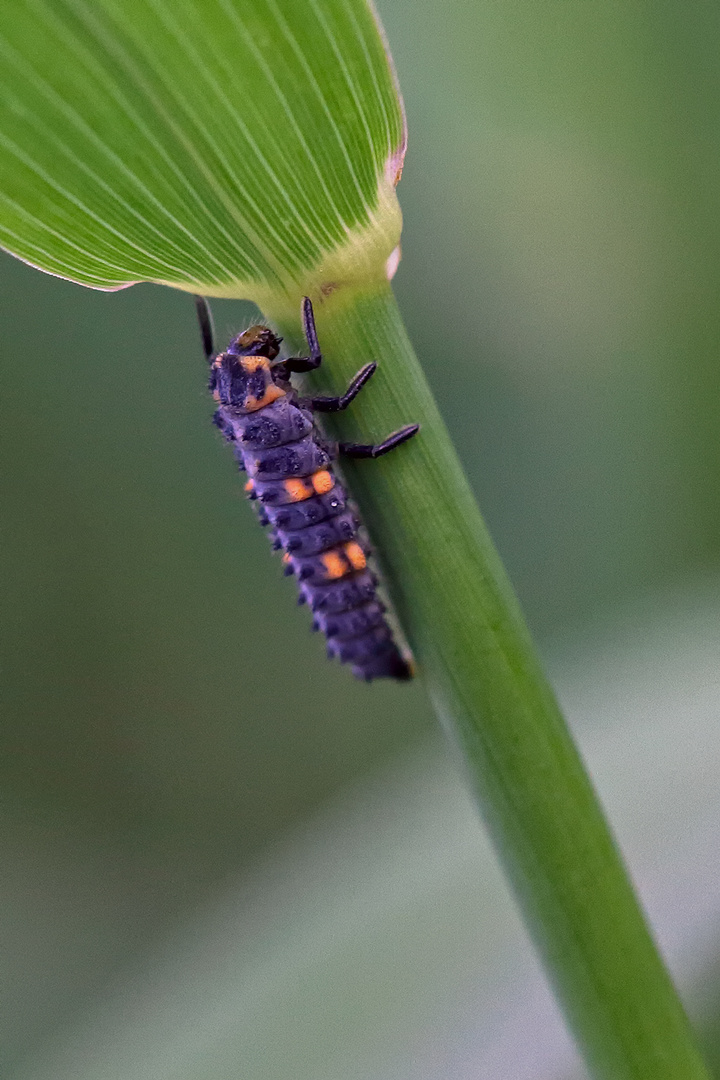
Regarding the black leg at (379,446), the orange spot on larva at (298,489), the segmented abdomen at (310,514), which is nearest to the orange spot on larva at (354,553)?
the segmented abdomen at (310,514)

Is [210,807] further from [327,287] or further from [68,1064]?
[327,287]

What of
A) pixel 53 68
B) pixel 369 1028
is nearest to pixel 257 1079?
pixel 369 1028

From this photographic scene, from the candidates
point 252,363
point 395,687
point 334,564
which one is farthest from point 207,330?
point 395,687

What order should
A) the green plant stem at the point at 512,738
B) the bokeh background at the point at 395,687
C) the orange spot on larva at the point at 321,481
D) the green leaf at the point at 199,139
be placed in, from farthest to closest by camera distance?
the bokeh background at the point at 395,687, the orange spot on larva at the point at 321,481, the green plant stem at the point at 512,738, the green leaf at the point at 199,139

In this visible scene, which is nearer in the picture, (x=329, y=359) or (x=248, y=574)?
(x=329, y=359)

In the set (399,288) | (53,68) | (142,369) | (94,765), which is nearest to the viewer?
(53,68)

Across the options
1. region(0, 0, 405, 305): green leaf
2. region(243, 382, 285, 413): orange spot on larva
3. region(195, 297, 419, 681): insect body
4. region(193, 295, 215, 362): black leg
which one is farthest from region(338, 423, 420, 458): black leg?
region(193, 295, 215, 362): black leg

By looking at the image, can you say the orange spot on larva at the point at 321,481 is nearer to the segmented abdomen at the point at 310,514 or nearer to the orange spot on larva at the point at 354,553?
the segmented abdomen at the point at 310,514

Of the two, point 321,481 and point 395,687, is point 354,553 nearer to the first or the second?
point 321,481

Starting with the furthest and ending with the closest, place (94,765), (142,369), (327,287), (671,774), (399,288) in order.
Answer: (94,765)
(142,369)
(399,288)
(671,774)
(327,287)
